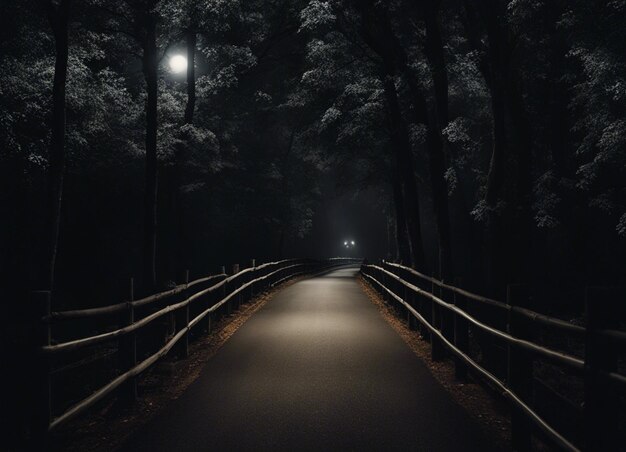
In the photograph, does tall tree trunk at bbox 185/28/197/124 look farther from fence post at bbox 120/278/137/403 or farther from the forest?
fence post at bbox 120/278/137/403

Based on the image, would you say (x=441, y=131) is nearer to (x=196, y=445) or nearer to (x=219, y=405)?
(x=219, y=405)

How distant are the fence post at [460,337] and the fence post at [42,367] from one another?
5080mm

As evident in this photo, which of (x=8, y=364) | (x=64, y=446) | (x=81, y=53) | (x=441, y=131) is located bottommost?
(x=64, y=446)

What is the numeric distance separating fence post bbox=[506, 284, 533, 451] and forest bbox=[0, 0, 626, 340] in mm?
3217

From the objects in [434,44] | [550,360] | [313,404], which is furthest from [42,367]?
[434,44]

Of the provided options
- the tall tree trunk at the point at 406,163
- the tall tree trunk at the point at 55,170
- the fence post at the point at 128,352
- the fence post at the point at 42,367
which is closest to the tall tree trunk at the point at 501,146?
the tall tree trunk at the point at 406,163

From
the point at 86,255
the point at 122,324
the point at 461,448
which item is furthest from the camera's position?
the point at 86,255

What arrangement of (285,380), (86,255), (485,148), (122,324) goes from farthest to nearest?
(86,255), (485,148), (285,380), (122,324)

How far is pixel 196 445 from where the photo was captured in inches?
200

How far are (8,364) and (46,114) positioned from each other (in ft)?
41.4

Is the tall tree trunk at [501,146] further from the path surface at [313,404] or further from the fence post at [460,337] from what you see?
the fence post at [460,337]

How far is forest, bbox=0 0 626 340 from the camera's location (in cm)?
1440

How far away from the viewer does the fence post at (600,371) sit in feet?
12.4

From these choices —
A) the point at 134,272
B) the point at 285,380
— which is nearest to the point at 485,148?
the point at 285,380
